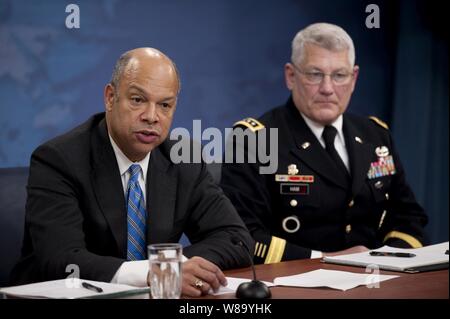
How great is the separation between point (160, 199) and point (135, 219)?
0.38 feet

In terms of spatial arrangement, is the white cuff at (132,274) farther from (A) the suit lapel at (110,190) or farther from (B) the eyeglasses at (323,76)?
(B) the eyeglasses at (323,76)

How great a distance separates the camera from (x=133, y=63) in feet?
8.13

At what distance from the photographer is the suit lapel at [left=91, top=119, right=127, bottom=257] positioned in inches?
95.1

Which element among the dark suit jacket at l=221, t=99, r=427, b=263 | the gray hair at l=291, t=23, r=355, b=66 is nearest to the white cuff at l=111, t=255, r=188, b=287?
the dark suit jacket at l=221, t=99, r=427, b=263

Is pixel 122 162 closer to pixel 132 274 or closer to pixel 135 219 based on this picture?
pixel 135 219

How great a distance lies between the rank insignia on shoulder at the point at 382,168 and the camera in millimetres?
3404

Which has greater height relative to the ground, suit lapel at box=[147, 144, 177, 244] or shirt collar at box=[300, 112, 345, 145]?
shirt collar at box=[300, 112, 345, 145]

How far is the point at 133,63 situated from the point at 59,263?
0.70 m

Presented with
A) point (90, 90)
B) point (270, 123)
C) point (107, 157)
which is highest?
point (90, 90)

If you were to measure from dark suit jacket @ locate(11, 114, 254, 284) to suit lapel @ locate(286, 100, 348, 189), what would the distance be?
69cm

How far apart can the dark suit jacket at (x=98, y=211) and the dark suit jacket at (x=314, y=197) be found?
482mm

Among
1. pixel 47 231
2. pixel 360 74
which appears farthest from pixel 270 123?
pixel 360 74

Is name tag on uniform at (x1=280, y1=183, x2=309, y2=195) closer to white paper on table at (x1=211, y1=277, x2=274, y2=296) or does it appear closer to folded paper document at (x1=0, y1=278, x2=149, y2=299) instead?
white paper on table at (x1=211, y1=277, x2=274, y2=296)

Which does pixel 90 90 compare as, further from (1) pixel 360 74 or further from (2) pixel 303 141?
(1) pixel 360 74
